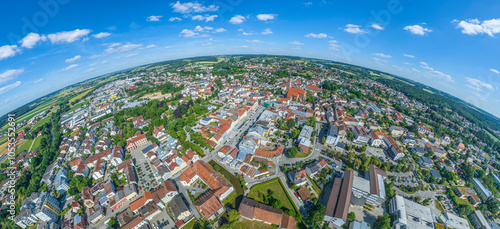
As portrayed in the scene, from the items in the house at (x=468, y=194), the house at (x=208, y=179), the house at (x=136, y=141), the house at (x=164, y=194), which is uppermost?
the house at (x=136, y=141)

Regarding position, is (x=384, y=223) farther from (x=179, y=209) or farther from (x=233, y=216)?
(x=179, y=209)

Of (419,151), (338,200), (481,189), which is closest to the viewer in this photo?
(338,200)

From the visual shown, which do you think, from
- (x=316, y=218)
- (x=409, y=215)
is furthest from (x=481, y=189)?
(x=316, y=218)

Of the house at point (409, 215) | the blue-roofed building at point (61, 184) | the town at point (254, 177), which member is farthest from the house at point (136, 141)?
the house at point (409, 215)

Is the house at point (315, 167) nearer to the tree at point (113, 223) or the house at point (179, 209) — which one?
the house at point (179, 209)

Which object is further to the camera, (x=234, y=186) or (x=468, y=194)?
(x=234, y=186)

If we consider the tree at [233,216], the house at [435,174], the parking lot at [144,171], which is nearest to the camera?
the tree at [233,216]

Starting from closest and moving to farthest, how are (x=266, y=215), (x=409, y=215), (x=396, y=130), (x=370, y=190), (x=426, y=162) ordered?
(x=266, y=215), (x=409, y=215), (x=370, y=190), (x=426, y=162), (x=396, y=130)

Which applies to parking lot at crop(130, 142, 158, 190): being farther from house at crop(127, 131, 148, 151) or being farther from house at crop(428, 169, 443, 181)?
house at crop(428, 169, 443, 181)
